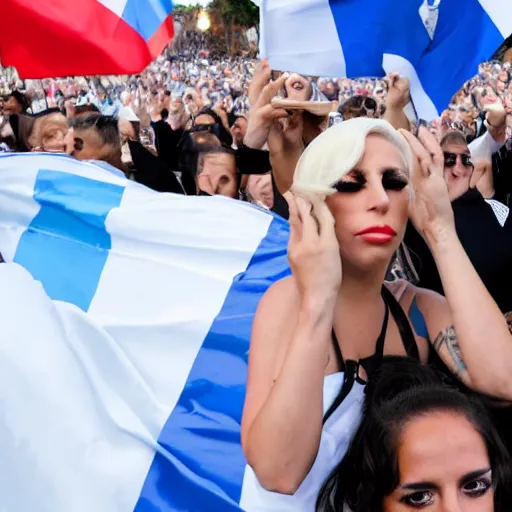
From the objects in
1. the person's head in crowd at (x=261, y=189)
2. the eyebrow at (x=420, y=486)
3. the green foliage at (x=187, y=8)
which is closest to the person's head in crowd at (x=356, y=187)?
the eyebrow at (x=420, y=486)

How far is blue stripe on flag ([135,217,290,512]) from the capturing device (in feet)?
5.53

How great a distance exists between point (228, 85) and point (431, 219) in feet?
59.6

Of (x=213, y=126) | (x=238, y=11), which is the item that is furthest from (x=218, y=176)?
(x=238, y=11)

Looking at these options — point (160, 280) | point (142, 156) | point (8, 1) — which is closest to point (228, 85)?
point (142, 156)

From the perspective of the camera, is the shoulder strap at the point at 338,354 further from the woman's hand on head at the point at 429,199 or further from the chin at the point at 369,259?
the woman's hand on head at the point at 429,199

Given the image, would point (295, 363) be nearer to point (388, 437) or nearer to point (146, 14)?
point (388, 437)

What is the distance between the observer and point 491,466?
1.40m

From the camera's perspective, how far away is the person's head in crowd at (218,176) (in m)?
3.91

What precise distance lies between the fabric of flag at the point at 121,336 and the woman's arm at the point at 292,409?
1.11 ft

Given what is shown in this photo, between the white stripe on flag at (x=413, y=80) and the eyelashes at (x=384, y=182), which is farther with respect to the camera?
the white stripe on flag at (x=413, y=80)

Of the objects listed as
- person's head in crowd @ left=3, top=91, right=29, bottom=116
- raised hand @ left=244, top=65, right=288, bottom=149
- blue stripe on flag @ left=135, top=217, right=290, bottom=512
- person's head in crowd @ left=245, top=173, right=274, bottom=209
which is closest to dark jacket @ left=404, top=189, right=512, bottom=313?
raised hand @ left=244, top=65, right=288, bottom=149

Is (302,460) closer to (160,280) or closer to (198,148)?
(160,280)

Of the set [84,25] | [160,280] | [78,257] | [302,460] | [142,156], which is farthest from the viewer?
[142,156]

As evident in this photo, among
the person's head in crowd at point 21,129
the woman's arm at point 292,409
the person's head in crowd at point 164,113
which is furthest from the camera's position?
the person's head in crowd at point 164,113
